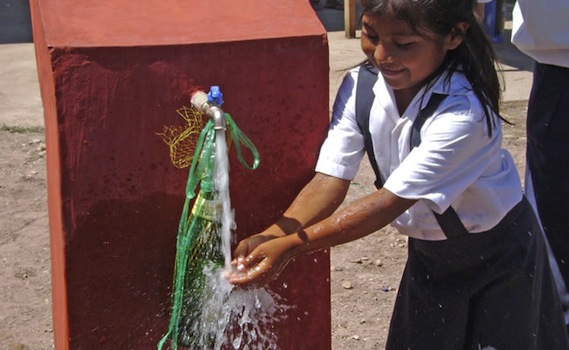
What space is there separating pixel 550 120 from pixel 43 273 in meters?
2.16

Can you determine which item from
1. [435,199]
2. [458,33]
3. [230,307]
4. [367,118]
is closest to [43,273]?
[230,307]

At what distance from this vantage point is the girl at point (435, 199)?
2.05 meters

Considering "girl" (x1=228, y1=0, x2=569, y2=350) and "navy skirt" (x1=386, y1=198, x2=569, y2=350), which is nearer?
"girl" (x1=228, y1=0, x2=569, y2=350)

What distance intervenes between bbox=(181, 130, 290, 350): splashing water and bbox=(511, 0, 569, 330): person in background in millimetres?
1163

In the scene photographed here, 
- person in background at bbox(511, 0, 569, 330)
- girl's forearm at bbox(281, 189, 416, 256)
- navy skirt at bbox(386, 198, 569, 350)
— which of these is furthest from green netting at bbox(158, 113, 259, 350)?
person in background at bbox(511, 0, 569, 330)

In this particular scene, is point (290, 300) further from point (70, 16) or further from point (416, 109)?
point (70, 16)

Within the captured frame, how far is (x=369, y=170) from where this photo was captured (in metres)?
5.03

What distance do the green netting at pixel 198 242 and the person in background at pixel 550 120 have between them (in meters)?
1.20

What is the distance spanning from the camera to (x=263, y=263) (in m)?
2.07

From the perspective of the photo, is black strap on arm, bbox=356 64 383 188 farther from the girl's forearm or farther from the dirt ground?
the dirt ground

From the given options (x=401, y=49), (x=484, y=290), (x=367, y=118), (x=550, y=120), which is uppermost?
(x=401, y=49)

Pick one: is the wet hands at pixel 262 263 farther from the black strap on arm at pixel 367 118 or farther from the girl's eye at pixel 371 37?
the girl's eye at pixel 371 37

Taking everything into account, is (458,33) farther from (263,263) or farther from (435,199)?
(263,263)

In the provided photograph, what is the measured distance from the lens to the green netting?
2059 mm
